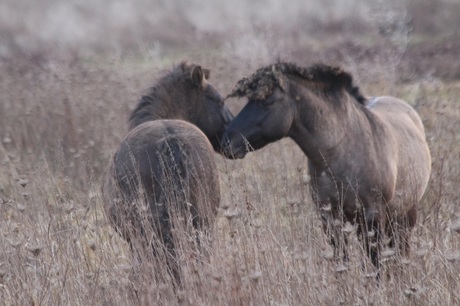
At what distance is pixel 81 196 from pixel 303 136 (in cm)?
302

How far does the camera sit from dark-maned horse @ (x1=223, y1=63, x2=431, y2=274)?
6.41 meters

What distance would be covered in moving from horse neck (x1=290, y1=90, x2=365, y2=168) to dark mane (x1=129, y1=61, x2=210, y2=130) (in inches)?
59.2

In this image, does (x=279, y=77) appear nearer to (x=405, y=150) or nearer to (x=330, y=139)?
(x=330, y=139)

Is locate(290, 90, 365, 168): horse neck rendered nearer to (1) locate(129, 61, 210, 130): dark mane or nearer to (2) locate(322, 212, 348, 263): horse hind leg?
(2) locate(322, 212, 348, 263): horse hind leg

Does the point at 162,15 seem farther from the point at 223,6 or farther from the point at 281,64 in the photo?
the point at 281,64

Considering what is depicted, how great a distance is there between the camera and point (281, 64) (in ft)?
21.3

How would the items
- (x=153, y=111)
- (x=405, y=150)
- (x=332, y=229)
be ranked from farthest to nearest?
(x=153, y=111)
(x=405, y=150)
(x=332, y=229)

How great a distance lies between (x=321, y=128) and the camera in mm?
6523

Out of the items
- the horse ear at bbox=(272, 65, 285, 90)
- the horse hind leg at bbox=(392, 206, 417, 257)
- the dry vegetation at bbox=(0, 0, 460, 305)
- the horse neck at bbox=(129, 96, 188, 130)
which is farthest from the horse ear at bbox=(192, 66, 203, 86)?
the horse hind leg at bbox=(392, 206, 417, 257)

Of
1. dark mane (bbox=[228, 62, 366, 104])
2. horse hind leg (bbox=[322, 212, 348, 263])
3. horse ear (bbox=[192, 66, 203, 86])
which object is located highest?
dark mane (bbox=[228, 62, 366, 104])

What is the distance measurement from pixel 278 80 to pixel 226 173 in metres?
0.93

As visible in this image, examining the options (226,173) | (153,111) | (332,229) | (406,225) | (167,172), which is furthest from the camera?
(153,111)

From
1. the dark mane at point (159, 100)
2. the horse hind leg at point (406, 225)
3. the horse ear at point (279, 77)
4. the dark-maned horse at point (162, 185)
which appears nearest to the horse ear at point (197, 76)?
the dark mane at point (159, 100)

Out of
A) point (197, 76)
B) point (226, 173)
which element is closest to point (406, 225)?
point (226, 173)
